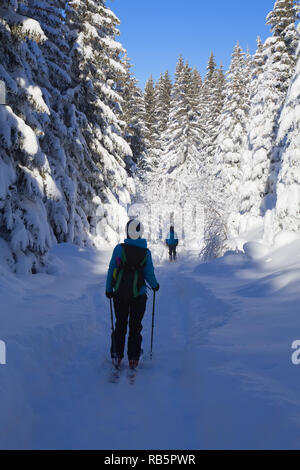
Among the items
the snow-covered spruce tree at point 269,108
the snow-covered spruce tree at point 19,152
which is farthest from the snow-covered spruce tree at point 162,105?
the snow-covered spruce tree at point 19,152

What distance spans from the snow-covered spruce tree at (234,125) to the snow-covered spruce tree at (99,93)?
13301 millimetres

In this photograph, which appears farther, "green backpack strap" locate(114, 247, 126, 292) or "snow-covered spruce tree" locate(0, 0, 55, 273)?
"snow-covered spruce tree" locate(0, 0, 55, 273)

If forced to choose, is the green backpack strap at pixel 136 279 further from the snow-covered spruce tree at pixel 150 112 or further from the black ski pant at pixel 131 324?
the snow-covered spruce tree at pixel 150 112

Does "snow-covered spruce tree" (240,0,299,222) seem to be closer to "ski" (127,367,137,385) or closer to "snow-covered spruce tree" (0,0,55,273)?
"snow-covered spruce tree" (0,0,55,273)

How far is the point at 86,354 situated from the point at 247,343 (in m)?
2.71

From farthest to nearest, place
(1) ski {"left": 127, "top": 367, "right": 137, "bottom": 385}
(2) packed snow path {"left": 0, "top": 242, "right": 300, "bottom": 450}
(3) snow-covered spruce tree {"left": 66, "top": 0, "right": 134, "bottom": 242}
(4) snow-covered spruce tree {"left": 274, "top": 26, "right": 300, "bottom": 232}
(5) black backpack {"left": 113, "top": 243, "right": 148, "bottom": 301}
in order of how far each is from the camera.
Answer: (3) snow-covered spruce tree {"left": 66, "top": 0, "right": 134, "bottom": 242} < (4) snow-covered spruce tree {"left": 274, "top": 26, "right": 300, "bottom": 232} < (5) black backpack {"left": 113, "top": 243, "right": 148, "bottom": 301} < (1) ski {"left": 127, "top": 367, "right": 137, "bottom": 385} < (2) packed snow path {"left": 0, "top": 242, "right": 300, "bottom": 450}

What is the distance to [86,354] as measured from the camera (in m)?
5.38

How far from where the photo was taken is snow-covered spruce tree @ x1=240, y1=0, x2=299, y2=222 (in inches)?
768

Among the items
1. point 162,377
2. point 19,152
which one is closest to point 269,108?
point 19,152

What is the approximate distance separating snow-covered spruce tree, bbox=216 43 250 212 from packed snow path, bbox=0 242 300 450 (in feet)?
74.9

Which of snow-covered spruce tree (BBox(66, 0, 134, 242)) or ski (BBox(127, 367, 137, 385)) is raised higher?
snow-covered spruce tree (BBox(66, 0, 134, 242))

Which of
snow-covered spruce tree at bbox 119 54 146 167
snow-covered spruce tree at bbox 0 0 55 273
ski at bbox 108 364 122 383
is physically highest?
snow-covered spruce tree at bbox 119 54 146 167

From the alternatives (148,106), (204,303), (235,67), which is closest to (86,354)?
(204,303)

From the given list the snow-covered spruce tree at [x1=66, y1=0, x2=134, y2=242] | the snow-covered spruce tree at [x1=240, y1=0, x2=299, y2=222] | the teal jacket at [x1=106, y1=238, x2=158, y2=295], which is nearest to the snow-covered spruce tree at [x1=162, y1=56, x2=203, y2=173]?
the snow-covered spruce tree at [x1=240, y1=0, x2=299, y2=222]
